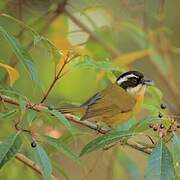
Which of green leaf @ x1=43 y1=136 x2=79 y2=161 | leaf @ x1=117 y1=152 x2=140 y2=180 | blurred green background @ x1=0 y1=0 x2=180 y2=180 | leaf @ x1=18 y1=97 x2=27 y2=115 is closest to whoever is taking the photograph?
leaf @ x1=18 y1=97 x2=27 y2=115

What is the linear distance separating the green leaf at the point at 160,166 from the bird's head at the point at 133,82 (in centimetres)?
208

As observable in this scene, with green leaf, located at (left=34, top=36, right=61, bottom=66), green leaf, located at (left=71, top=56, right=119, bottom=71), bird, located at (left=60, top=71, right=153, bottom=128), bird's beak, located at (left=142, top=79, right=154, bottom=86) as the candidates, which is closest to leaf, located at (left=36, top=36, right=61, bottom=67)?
green leaf, located at (left=34, top=36, right=61, bottom=66)

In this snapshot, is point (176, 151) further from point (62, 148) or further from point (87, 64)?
point (87, 64)

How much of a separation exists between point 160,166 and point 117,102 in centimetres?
193

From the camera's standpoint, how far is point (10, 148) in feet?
8.11

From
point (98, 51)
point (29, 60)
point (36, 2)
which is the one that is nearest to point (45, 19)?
point (36, 2)

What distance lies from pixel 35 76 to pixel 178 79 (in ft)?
15.0

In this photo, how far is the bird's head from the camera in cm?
462

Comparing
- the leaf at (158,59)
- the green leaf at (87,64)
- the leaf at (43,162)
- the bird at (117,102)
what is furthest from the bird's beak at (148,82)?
the leaf at (43,162)

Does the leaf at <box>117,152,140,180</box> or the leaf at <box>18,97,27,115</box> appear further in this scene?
the leaf at <box>117,152,140,180</box>

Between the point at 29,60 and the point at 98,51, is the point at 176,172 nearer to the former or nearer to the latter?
the point at 29,60

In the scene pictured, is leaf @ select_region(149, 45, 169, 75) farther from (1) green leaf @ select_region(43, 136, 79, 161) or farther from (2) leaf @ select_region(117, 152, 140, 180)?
(1) green leaf @ select_region(43, 136, 79, 161)

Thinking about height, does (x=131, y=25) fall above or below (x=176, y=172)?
above

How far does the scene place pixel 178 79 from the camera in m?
7.18
